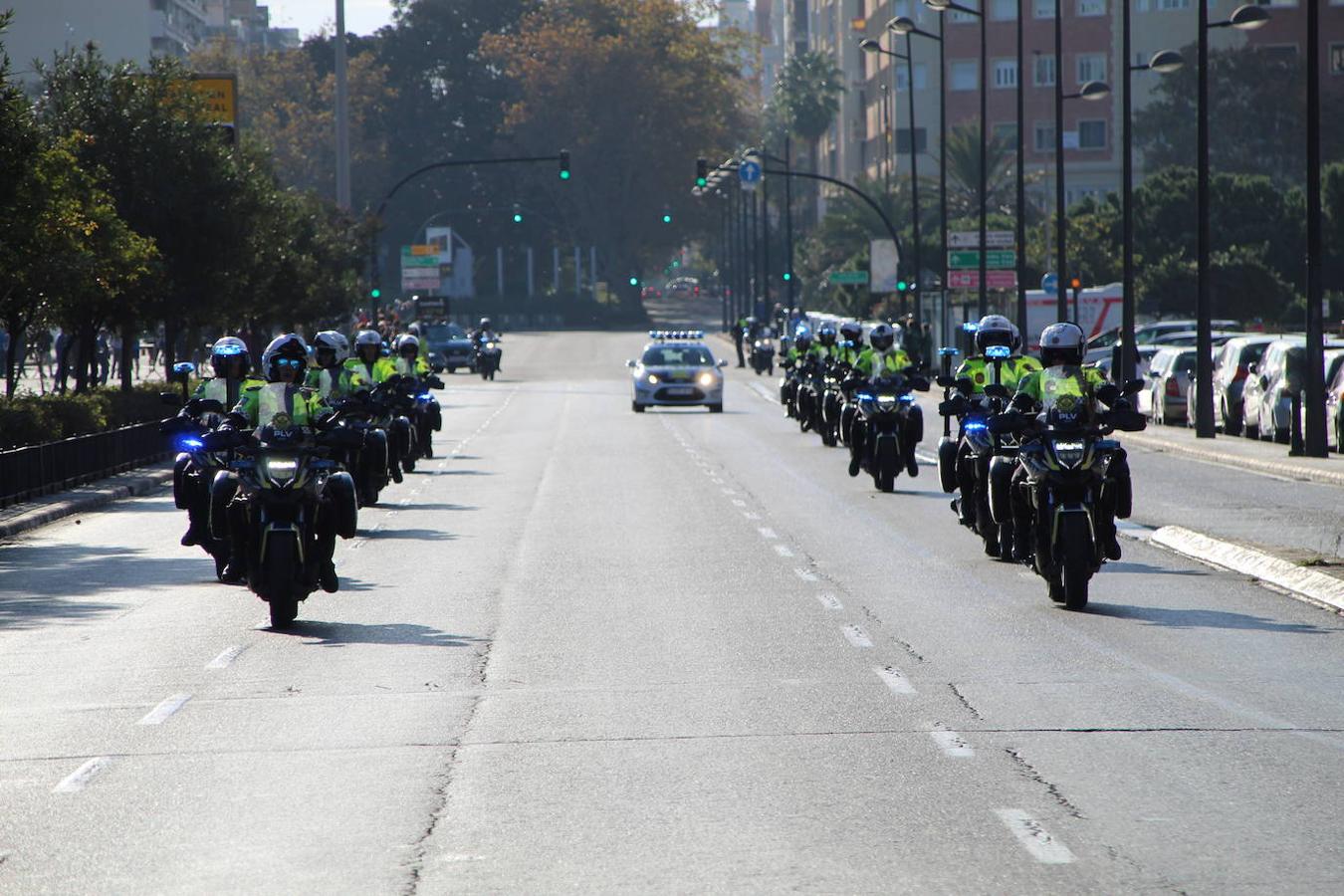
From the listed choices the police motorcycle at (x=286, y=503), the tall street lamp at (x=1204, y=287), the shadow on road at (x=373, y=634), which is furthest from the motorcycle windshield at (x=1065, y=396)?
the tall street lamp at (x=1204, y=287)

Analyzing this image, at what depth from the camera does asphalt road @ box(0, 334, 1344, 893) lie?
7.44 meters

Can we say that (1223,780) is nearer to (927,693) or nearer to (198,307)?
(927,693)

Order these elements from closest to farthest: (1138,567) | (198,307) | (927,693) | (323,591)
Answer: (927,693)
(323,591)
(1138,567)
(198,307)

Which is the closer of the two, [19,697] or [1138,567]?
[19,697]

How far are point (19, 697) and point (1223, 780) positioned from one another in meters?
6.04

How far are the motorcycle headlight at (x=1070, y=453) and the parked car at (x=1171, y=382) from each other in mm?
28710

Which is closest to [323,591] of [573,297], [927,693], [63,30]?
[927,693]

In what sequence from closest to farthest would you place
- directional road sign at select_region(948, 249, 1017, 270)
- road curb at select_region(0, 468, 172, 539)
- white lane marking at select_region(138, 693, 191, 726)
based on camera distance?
white lane marking at select_region(138, 693, 191, 726) → road curb at select_region(0, 468, 172, 539) → directional road sign at select_region(948, 249, 1017, 270)

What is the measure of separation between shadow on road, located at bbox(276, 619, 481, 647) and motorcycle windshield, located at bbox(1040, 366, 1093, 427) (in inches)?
161

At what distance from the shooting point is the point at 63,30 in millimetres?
107688

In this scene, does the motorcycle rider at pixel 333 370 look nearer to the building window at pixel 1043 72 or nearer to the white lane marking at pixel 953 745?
the white lane marking at pixel 953 745

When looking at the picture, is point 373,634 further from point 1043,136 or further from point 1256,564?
point 1043,136

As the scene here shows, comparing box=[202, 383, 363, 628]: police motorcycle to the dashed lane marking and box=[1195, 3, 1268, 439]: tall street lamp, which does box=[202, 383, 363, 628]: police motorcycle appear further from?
box=[1195, 3, 1268, 439]: tall street lamp

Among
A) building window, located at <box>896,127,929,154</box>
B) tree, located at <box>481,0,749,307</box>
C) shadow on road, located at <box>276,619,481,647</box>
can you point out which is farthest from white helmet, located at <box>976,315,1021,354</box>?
tree, located at <box>481,0,749,307</box>
